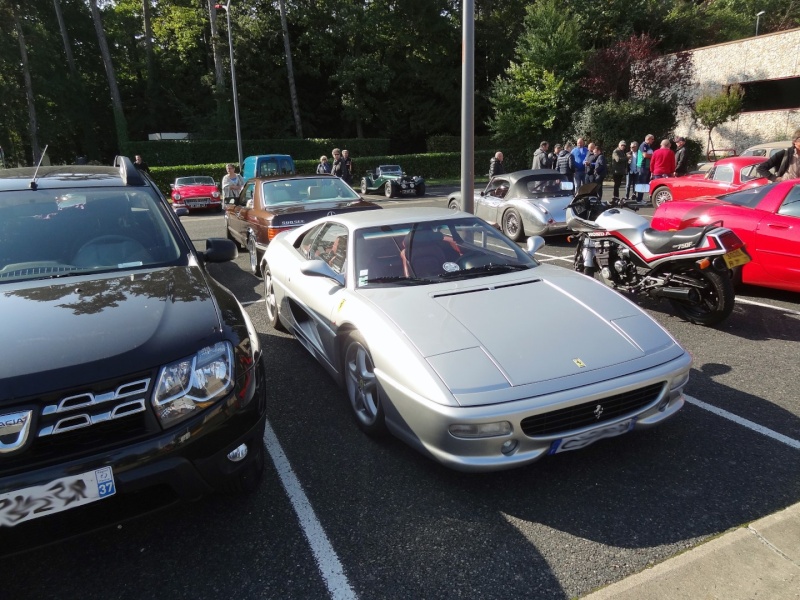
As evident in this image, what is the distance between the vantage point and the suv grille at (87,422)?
201 centimetres

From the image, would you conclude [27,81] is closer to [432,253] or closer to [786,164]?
[432,253]

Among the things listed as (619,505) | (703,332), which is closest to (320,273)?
(619,505)

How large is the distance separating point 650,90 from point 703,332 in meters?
27.0

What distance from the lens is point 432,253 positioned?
4.00 m

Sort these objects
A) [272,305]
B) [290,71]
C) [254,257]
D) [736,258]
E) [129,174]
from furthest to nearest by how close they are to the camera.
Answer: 1. [290,71]
2. [254,257]
3. [272,305]
4. [736,258]
5. [129,174]

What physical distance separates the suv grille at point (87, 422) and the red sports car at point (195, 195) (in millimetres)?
17198

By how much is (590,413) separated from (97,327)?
2.40 m

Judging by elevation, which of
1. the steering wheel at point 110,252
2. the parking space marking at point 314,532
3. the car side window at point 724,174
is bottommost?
the parking space marking at point 314,532

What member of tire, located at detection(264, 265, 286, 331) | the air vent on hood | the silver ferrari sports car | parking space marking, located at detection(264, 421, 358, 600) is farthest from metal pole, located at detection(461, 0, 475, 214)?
parking space marking, located at detection(264, 421, 358, 600)

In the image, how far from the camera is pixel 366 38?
120 feet

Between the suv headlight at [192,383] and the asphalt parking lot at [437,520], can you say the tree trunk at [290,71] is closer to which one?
the asphalt parking lot at [437,520]

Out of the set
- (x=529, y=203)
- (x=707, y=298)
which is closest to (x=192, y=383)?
(x=707, y=298)

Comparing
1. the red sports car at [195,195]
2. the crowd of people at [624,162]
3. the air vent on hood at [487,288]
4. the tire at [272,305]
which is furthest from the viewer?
the red sports car at [195,195]

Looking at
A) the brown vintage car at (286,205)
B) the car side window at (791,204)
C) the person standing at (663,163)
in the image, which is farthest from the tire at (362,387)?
the person standing at (663,163)
